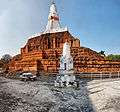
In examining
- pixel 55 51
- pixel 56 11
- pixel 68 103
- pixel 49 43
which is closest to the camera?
pixel 68 103

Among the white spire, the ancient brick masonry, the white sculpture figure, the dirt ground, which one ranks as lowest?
the dirt ground

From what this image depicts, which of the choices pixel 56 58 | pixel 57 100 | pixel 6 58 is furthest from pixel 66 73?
pixel 6 58

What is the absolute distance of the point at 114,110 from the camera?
1638cm

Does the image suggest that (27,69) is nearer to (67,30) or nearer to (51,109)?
(67,30)

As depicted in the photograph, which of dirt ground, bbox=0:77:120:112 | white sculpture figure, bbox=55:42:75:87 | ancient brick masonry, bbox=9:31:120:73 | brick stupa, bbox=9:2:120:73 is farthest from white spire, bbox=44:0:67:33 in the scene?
dirt ground, bbox=0:77:120:112

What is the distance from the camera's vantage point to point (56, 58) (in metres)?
36.8

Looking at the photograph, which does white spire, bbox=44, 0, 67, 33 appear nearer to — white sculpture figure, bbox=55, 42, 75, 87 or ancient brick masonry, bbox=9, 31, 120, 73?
ancient brick masonry, bbox=9, 31, 120, 73

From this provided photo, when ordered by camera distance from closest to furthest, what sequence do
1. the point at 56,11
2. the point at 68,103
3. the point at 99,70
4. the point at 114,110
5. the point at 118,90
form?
the point at 114,110, the point at 68,103, the point at 118,90, the point at 99,70, the point at 56,11

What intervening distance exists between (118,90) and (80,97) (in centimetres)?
339

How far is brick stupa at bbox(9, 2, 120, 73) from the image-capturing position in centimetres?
3588

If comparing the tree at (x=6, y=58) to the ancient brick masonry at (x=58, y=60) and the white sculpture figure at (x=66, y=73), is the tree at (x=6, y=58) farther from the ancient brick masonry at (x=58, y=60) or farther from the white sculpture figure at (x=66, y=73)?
the white sculpture figure at (x=66, y=73)

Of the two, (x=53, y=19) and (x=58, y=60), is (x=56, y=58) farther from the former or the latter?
(x=53, y=19)

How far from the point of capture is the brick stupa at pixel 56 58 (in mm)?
35875

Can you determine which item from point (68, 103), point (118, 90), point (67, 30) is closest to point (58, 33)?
point (67, 30)
